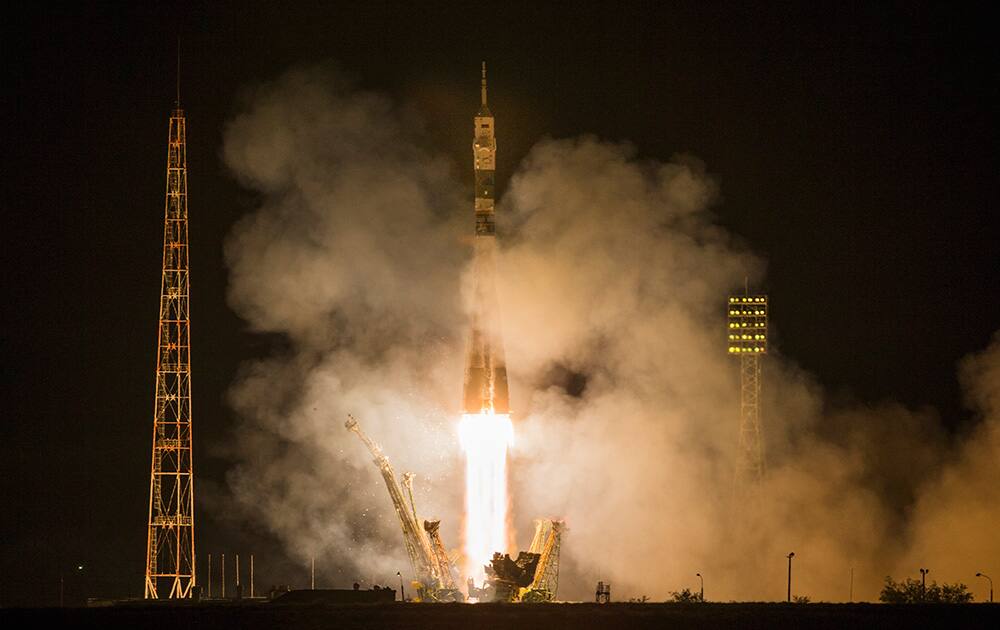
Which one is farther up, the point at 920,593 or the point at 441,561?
the point at 441,561

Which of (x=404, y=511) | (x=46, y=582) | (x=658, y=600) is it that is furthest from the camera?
(x=46, y=582)

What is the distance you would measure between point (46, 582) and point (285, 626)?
149 ft

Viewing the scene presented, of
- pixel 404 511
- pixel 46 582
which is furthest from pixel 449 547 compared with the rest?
pixel 46 582

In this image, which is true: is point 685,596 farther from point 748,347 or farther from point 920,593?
point 748,347

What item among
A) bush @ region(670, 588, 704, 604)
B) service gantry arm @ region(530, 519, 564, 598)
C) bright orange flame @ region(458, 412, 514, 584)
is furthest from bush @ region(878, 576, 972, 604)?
bright orange flame @ region(458, 412, 514, 584)

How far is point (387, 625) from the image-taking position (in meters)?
71.9

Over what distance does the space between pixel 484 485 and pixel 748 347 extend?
1434 cm

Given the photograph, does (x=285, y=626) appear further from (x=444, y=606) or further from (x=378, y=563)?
(x=378, y=563)

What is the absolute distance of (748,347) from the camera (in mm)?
95938

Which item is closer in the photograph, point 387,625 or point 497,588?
point 387,625

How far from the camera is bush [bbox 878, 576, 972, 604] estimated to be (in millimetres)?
92125

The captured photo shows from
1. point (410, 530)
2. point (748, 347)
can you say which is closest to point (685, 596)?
point (748, 347)

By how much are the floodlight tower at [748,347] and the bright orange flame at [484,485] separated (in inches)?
478

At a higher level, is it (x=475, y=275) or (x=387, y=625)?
(x=475, y=275)
